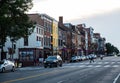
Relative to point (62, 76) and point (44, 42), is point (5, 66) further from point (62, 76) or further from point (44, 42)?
point (44, 42)

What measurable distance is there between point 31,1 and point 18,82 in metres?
32.8

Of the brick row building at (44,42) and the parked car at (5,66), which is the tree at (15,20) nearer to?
the brick row building at (44,42)

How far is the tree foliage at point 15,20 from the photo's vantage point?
52.7m

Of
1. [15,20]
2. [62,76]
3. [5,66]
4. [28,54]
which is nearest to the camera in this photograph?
[62,76]

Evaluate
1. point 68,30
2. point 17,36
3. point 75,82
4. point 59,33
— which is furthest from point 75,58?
point 75,82

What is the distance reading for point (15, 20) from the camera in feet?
181

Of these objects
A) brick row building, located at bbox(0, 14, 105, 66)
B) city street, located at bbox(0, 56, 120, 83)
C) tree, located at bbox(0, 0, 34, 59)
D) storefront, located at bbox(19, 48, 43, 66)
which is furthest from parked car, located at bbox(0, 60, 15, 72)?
storefront, located at bbox(19, 48, 43, 66)

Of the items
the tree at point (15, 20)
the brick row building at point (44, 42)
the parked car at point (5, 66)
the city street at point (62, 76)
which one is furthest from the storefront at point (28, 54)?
the city street at point (62, 76)

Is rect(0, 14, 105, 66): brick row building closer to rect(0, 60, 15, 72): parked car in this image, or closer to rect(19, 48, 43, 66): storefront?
rect(19, 48, 43, 66): storefront

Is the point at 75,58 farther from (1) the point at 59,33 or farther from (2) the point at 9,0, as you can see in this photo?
(2) the point at 9,0

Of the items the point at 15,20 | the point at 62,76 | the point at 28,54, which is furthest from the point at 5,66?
the point at 28,54

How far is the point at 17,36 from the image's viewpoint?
5619 centimetres

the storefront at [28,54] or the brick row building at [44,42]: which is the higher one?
the brick row building at [44,42]

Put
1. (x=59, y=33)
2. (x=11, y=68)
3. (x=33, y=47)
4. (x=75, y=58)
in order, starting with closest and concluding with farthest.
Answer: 1. (x=11, y=68)
2. (x=33, y=47)
3. (x=75, y=58)
4. (x=59, y=33)
